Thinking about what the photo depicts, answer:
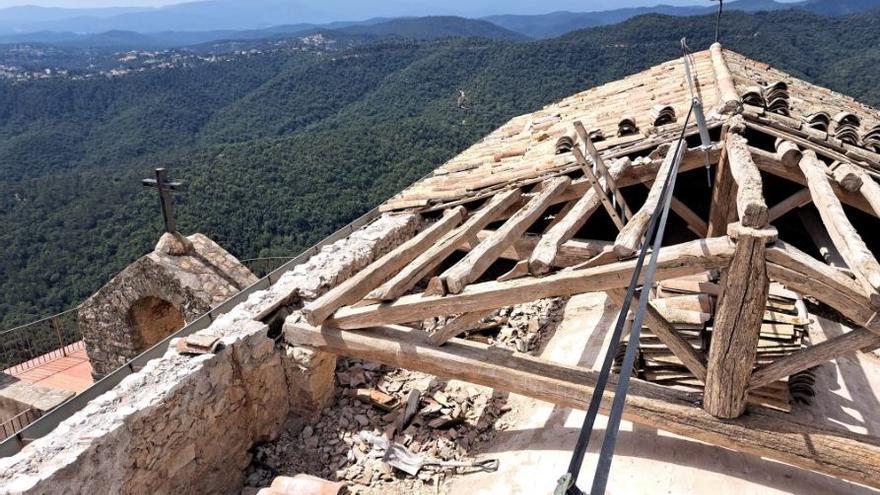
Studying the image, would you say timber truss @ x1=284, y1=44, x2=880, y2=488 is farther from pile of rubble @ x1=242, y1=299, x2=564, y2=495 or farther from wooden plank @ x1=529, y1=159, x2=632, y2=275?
pile of rubble @ x1=242, y1=299, x2=564, y2=495

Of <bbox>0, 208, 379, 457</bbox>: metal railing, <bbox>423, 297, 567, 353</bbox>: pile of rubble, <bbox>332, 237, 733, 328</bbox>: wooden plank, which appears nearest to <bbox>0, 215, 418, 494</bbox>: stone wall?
<bbox>0, 208, 379, 457</bbox>: metal railing

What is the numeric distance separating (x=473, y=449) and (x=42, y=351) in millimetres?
11643

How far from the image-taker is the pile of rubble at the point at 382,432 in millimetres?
5141

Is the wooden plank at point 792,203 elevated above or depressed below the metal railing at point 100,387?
above

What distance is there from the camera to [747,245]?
383 cm

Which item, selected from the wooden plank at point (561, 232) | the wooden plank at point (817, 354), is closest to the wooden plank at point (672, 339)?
the wooden plank at point (817, 354)

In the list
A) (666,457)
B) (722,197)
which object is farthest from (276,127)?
(666,457)

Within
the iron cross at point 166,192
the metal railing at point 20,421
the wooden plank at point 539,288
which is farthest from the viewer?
the iron cross at point 166,192

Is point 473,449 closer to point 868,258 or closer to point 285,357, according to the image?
point 285,357

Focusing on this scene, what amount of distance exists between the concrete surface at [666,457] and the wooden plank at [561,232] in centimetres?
166

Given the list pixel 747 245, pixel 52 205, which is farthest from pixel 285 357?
pixel 52 205

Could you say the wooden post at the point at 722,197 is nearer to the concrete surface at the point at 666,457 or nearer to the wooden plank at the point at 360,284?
the concrete surface at the point at 666,457

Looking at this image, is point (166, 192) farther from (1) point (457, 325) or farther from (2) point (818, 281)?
Answer: (2) point (818, 281)

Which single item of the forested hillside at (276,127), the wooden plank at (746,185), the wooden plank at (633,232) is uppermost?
the wooden plank at (746,185)
